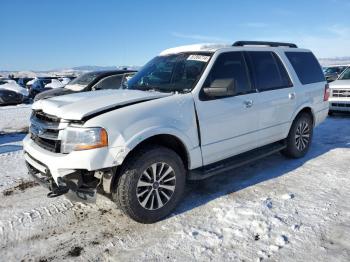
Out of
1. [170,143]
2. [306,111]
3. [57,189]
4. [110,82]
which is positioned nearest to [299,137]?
[306,111]

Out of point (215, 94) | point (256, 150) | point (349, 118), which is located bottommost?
point (349, 118)

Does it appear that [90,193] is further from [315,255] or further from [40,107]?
[315,255]

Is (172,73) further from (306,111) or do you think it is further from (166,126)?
(306,111)

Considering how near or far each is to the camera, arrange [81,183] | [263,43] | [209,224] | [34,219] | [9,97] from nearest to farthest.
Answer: [81,183]
[209,224]
[34,219]
[263,43]
[9,97]

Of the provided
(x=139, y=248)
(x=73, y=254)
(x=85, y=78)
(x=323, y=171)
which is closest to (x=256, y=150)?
(x=323, y=171)

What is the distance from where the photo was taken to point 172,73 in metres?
4.47

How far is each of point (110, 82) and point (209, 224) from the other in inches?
307

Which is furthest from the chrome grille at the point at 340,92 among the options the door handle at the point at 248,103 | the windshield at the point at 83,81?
the windshield at the point at 83,81

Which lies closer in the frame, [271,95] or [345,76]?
[271,95]

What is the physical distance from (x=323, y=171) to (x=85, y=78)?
824 centimetres

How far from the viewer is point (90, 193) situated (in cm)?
330

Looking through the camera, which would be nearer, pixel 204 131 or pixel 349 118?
pixel 204 131

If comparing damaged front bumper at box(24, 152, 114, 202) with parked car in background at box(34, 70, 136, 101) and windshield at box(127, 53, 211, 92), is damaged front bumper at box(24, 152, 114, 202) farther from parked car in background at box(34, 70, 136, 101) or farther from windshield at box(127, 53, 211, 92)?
parked car in background at box(34, 70, 136, 101)

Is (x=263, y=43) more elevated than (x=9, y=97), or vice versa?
(x=263, y=43)
